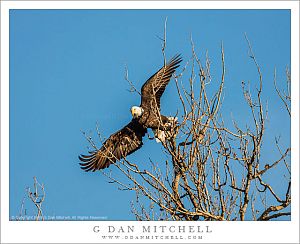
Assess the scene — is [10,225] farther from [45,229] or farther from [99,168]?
[99,168]

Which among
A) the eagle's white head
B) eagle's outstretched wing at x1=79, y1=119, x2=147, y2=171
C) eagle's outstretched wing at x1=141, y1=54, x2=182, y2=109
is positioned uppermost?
eagle's outstretched wing at x1=141, y1=54, x2=182, y2=109

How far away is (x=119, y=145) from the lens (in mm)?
9281

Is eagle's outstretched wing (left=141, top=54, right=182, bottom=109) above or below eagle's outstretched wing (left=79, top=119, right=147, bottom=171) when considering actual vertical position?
above

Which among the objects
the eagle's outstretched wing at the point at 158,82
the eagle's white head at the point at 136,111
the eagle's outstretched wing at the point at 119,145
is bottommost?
the eagle's outstretched wing at the point at 119,145

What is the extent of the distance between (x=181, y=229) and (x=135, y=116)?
3.75m

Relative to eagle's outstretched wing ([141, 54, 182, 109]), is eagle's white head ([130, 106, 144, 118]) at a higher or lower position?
lower

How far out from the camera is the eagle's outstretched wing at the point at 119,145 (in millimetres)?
9203

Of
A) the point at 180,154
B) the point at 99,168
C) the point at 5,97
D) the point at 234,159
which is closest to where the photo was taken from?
the point at 234,159

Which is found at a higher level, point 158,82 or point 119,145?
point 158,82

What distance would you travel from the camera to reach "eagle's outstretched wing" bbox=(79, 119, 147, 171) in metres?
9.20

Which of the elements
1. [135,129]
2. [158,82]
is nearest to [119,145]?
[135,129]

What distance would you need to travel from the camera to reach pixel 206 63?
6195mm

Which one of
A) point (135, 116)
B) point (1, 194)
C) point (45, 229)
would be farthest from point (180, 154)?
point (135, 116)

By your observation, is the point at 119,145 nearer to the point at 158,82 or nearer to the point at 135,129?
the point at 135,129
